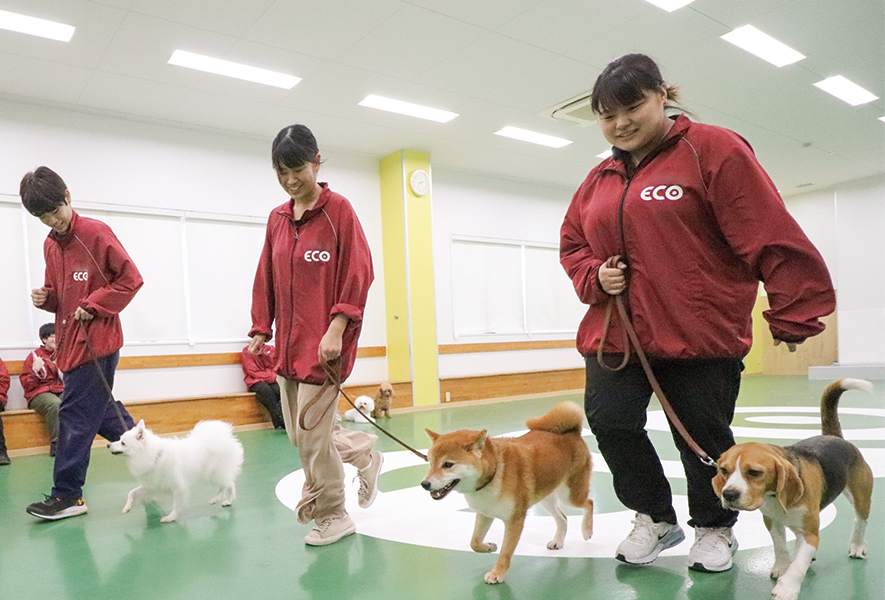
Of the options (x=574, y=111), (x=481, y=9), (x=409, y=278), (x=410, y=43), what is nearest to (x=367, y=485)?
(x=481, y=9)

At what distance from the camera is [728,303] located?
1.83 metres

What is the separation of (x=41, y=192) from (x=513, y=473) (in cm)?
287

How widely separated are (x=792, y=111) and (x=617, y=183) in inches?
286

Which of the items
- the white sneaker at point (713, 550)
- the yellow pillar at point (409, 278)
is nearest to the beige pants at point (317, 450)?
the white sneaker at point (713, 550)

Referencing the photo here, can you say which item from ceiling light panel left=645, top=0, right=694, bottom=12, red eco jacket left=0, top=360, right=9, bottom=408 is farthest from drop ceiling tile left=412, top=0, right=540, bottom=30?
red eco jacket left=0, top=360, right=9, bottom=408

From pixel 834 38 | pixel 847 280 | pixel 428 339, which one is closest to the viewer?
pixel 834 38

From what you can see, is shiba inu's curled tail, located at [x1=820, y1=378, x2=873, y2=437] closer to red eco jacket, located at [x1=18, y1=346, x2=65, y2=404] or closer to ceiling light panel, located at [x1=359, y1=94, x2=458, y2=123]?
ceiling light panel, located at [x1=359, y1=94, x2=458, y2=123]

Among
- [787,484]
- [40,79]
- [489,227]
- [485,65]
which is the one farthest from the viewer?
[489,227]

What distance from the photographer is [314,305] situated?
8.51 feet

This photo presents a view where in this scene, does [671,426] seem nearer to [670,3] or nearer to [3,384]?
[670,3]

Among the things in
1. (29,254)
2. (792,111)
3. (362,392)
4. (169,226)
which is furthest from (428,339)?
(792,111)

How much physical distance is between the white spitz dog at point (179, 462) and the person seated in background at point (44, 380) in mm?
3149

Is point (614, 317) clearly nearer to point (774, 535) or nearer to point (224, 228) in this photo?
point (774, 535)

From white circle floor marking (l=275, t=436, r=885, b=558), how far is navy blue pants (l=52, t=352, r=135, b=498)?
1091 millimetres
